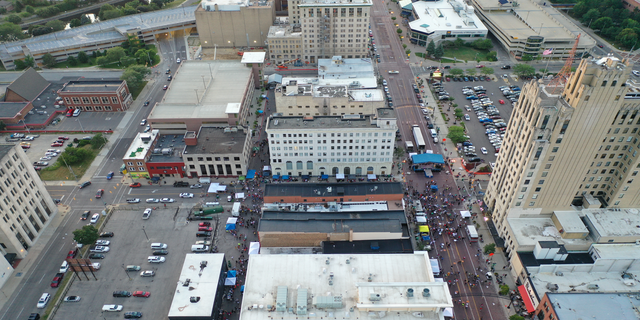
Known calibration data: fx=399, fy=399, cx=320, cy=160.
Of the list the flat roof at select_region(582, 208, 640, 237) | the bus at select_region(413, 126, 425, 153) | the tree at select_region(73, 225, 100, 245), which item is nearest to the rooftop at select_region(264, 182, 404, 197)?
the bus at select_region(413, 126, 425, 153)

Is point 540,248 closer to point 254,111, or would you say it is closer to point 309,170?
point 309,170

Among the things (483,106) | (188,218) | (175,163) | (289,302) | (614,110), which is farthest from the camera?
(483,106)

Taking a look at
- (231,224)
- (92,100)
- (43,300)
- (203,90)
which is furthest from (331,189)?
(92,100)

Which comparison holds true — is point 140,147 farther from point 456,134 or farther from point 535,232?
point 535,232

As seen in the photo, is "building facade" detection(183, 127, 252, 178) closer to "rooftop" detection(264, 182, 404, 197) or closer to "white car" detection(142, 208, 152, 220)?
"rooftop" detection(264, 182, 404, 197)

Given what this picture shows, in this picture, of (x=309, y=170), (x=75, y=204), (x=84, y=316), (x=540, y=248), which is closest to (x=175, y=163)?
(x=75, y=204)
